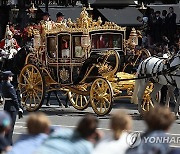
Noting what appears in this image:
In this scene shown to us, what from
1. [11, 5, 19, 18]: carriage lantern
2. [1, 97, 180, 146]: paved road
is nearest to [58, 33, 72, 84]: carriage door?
[1, 97, 180, 146]: paved road

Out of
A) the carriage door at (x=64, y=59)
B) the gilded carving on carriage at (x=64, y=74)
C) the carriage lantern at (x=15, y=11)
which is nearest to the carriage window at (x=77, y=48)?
the carriage door at (x=64, y=59)

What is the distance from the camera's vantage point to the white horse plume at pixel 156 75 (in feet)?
54.0

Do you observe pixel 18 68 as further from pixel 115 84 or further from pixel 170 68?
pixel 170 68

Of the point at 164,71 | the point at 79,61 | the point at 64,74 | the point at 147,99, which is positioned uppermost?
the point at 79,61

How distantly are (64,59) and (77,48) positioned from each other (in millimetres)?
464

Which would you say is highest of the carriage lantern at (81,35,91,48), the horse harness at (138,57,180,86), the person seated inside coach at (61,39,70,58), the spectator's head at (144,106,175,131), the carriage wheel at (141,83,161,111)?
the spectator's head at (144,106,175,131)

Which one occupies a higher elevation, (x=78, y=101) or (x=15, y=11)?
(x=15, y=11)

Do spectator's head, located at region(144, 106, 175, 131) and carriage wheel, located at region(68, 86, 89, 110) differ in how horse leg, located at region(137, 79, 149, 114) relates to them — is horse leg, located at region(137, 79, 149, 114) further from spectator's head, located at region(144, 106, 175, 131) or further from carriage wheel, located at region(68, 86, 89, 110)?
spectator's head, located at region(144, 106, 175, 131)

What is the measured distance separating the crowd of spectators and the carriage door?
10729 mm

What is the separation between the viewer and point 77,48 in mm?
17906

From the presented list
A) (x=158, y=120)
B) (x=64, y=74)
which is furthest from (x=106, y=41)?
(x=158, y=120)

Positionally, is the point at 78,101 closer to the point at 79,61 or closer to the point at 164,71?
the point at 79,61

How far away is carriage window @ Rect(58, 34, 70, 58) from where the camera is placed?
59.1 feet

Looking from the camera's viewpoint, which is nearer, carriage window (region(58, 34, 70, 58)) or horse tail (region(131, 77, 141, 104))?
horse tail (region(131, 77, 141, 104))
